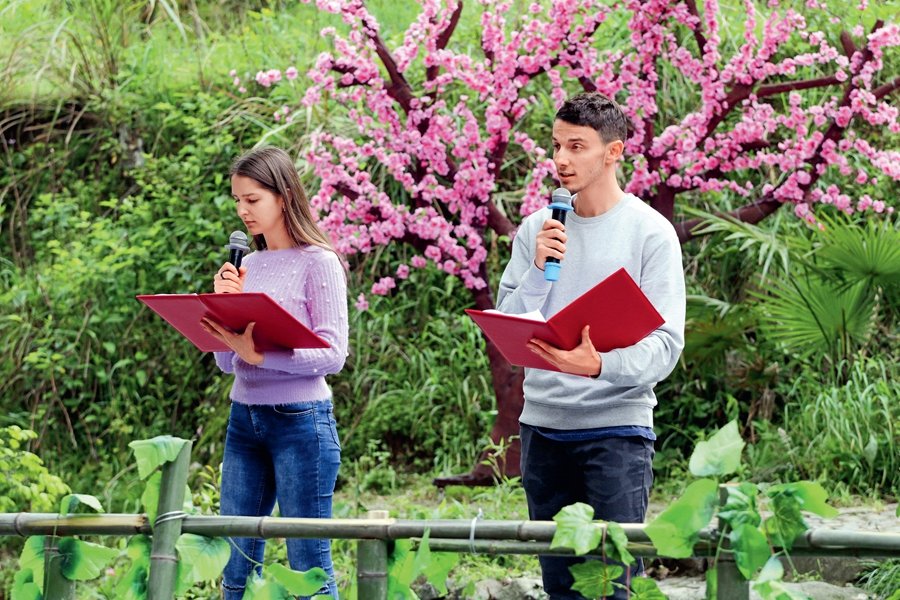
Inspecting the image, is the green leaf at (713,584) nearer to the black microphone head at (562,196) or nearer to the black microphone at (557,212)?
the black microphone at (557,212)

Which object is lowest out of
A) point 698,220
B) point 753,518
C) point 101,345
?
point 753,518

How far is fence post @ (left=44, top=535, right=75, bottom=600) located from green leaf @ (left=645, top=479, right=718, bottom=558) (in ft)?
4.28

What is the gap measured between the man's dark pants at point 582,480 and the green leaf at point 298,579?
0.49 meters

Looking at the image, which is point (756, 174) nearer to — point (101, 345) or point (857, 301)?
point (857, 301)

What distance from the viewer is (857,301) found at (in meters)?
5.36

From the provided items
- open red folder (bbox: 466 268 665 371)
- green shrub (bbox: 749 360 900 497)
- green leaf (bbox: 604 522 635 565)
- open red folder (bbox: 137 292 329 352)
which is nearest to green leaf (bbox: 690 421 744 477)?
green leaf (bbox: 604 522 635 565)

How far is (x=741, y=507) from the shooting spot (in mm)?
2068

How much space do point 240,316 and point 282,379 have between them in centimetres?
23

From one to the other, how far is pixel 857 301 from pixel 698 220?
94 centimetres

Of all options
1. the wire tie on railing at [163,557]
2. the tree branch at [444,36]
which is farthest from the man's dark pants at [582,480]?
the tree branch at [444,36]

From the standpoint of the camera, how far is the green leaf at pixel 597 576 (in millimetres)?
2203

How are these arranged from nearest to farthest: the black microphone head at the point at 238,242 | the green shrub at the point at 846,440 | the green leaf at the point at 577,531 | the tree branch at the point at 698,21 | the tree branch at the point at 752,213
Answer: the green leaf at the point at 577,531 < the black microphone head at the point at 238,242 < the green shrub at the point at 846,440 < the tree branch at the point at 698,21 < the tree branch at the point at 752,213

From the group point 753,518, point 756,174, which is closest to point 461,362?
point 756,174

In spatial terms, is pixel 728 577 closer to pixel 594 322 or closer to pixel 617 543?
pixel 617 543
